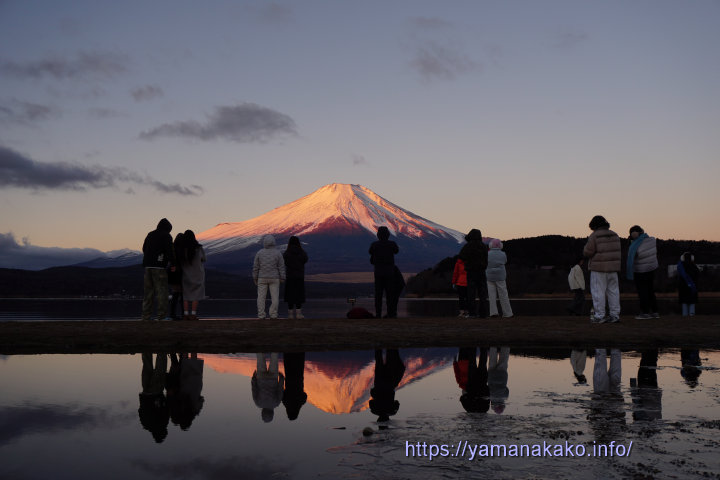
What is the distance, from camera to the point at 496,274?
1858cm

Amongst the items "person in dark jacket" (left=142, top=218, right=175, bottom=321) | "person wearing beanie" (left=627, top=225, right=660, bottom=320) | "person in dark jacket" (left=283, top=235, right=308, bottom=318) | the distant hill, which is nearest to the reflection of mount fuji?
"person in dark jacket" (left=142, top=218, right=175, bottom=321)

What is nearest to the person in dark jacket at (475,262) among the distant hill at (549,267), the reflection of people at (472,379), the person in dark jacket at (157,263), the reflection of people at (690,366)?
the reflection of people at (472,379)

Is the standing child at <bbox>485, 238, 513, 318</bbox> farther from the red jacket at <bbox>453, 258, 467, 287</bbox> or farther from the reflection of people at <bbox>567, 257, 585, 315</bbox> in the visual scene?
the reflection of people at <bbox>567, 257, 585, 315</bbox>

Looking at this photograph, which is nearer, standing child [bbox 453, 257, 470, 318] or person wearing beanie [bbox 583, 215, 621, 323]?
person wearing beanie [bbox 583, 215, 621, 323]

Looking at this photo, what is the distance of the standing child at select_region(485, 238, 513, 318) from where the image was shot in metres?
18.6

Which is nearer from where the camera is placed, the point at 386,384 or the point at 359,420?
the point at 359,420

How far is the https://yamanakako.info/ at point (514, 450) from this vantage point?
4.79 m

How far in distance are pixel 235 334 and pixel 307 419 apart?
7.65m

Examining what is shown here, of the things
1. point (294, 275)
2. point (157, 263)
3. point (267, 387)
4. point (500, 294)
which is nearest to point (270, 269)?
point (294, 275)

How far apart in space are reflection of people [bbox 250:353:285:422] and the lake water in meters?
0.03

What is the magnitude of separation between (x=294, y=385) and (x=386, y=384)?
45.0 inches

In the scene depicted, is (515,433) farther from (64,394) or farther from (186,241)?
(186,241)

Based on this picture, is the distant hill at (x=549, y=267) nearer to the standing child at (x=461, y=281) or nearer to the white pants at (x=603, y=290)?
the standing child at (x=461, y=281)

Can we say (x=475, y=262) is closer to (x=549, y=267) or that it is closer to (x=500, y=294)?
(x=500, y=294)
